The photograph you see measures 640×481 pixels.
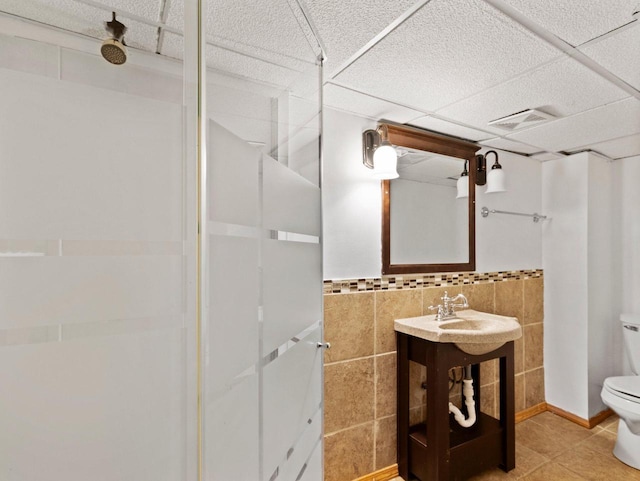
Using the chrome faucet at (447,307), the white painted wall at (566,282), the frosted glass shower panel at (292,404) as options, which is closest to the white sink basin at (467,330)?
the chrome faucet at (447,307)

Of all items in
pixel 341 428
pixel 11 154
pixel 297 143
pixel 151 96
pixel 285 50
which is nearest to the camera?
pixel 11 154

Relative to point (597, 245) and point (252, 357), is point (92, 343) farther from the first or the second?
point (597, 245)

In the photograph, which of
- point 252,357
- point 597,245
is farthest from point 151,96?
point 597,245

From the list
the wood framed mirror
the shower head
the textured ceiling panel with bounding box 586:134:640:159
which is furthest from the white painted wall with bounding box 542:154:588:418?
the shower head

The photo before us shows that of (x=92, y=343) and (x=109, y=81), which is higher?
(x=109, y=81)

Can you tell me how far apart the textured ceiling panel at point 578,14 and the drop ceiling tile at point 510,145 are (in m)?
1.14

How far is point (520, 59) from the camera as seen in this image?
1.29 m

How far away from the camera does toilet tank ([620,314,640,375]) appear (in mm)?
2352

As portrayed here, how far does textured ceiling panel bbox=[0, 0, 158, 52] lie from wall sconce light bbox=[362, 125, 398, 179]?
1.42 metres

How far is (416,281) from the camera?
78.9 inches

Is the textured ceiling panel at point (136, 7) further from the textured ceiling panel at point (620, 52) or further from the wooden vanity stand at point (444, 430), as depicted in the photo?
the wooden vanity stand at point (444, 430)

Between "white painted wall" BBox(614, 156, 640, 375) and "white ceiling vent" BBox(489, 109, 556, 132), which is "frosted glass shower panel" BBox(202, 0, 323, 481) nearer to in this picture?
"white ceiling vent" BBox(489, 109, 556, 132)

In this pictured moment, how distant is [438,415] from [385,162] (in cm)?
134

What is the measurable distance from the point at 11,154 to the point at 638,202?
11.9 ft
